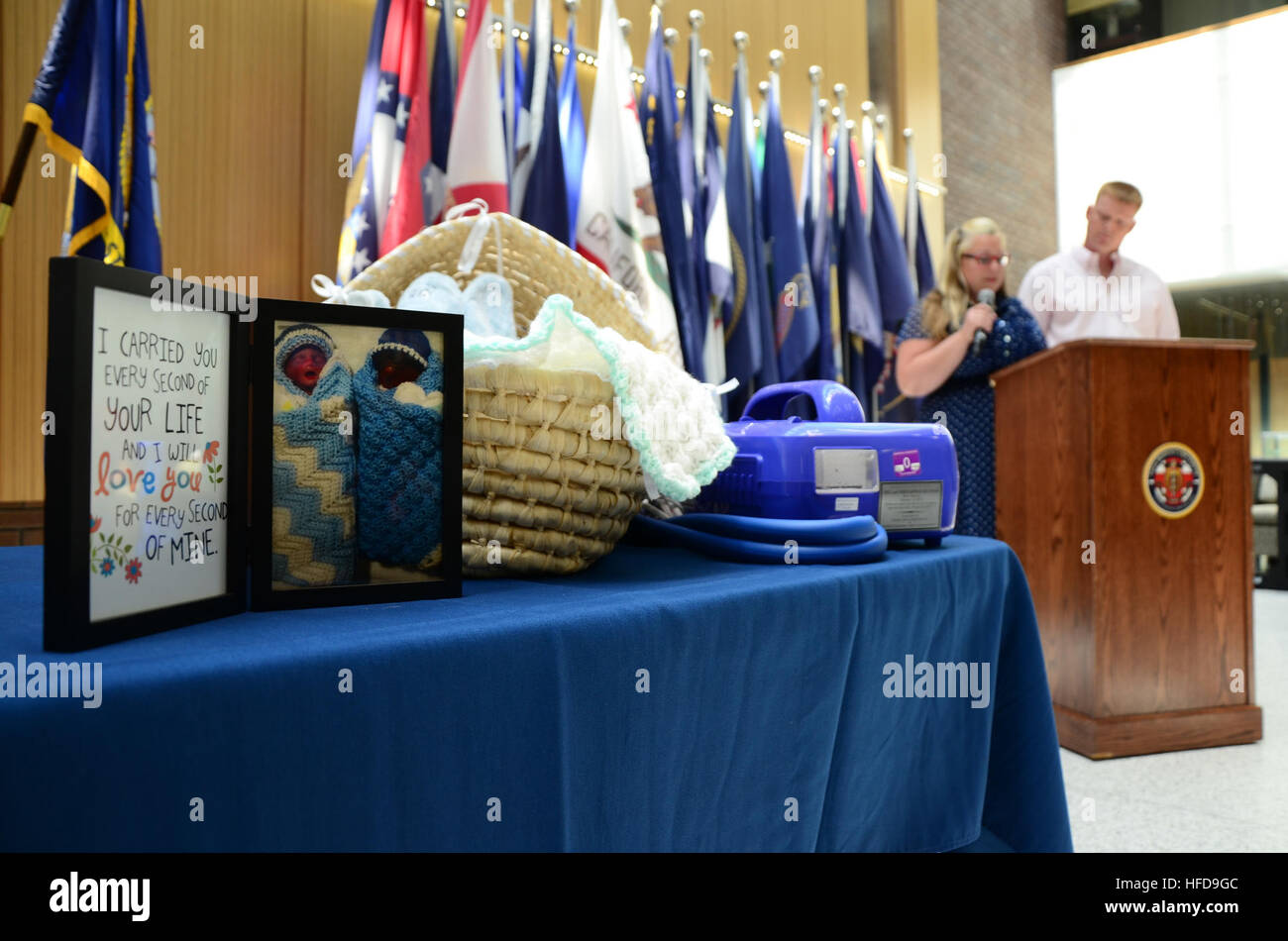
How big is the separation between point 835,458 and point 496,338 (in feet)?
1.07

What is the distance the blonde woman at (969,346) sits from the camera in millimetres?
2342

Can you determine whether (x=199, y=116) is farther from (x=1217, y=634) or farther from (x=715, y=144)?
(x=1217, y=634)

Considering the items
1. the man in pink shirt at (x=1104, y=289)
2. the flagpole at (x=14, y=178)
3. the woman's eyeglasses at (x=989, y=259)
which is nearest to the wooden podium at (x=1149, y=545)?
the woman's eyeglasses at (x=989, y=259)

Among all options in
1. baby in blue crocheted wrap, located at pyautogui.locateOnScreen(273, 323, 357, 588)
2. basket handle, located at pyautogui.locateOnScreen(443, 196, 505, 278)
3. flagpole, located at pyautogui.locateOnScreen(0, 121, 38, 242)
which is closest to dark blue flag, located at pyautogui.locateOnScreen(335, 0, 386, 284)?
flagpole, located at pyautogui.locateOnScreen(0, 121, 38, 242)

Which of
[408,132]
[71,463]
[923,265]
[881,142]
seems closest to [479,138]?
[408,132]

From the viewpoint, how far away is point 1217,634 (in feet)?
7.27

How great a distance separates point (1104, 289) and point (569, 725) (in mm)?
2650

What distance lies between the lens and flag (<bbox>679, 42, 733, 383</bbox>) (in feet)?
8.63

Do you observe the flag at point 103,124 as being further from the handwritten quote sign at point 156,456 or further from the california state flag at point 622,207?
the handwritten quote sign at point 156,456

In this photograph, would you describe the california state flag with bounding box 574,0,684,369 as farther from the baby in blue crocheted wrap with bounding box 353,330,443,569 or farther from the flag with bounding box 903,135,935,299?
the baby in blue crocheted wrap with bounding box 353,330,443,569

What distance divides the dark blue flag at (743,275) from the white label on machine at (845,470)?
1.84 meters

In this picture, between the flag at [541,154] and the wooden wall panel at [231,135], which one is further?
the flag at [541,154]

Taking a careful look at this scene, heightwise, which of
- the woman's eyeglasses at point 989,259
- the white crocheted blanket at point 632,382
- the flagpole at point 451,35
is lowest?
the white crocheted blanket at point 632,382
